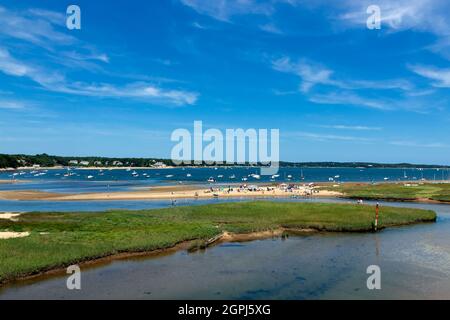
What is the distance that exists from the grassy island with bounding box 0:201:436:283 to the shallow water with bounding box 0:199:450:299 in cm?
215

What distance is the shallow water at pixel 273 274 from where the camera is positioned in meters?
25.1

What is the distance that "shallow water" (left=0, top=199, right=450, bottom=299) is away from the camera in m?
25.1

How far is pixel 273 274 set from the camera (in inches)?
1161

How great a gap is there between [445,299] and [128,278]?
738 inches

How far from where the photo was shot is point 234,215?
5559 cm

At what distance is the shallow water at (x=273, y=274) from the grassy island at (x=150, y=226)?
215 centimetres

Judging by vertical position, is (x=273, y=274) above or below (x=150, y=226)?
below

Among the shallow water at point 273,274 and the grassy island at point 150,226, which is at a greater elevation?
the grassy island at point 150,226

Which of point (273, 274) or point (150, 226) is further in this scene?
point (150, 226)

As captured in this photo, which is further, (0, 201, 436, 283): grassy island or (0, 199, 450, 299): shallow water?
(0, 201, 436, 283): grassy island

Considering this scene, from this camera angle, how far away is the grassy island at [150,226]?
3115 cm

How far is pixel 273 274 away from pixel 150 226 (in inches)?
784

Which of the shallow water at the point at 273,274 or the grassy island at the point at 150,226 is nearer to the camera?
the shallow water at the point at 273,274
